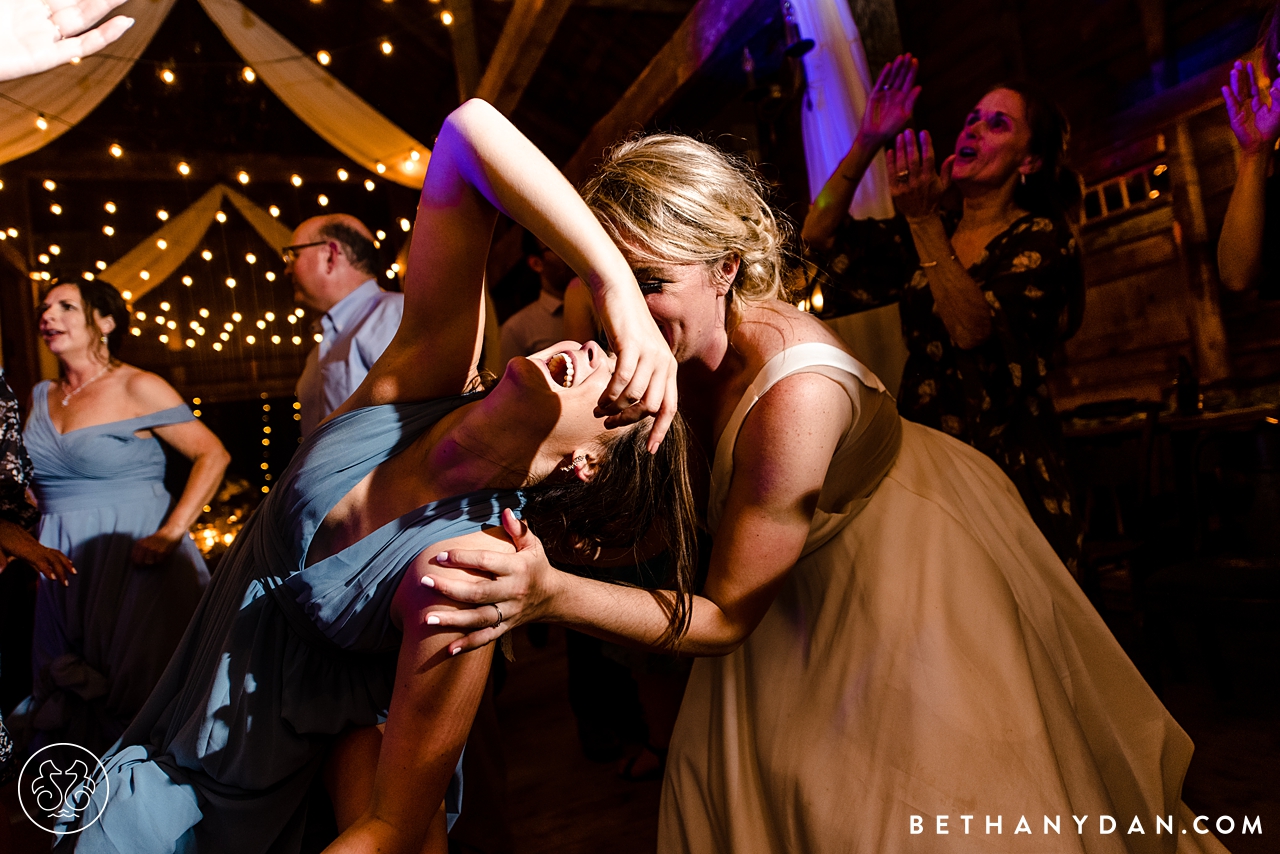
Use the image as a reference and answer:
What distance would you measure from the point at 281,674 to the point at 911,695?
33.0 inches

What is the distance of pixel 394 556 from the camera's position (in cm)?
91

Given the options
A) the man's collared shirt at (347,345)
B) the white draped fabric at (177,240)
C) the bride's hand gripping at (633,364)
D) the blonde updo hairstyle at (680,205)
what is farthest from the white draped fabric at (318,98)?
the bride's hand gripping at (633,364)

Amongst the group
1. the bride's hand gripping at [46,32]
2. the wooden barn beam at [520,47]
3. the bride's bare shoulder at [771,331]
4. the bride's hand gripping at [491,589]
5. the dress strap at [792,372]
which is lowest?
the bride's hand gripping at [491,589]

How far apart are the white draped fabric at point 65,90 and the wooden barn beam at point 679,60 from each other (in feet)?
8.60

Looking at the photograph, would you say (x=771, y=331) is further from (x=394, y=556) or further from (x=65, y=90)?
(x=65, y=90)

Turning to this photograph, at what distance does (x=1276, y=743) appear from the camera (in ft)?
6.37

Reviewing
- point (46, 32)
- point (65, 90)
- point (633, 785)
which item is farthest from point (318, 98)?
point (633, 785)

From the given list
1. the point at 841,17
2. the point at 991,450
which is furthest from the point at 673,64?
the point at 991,450

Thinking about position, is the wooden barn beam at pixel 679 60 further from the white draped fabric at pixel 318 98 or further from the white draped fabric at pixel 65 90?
the white draped fabric at pixel 65 90

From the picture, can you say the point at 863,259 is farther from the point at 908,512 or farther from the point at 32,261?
the point at 32,261

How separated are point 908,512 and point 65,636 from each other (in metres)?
2.60

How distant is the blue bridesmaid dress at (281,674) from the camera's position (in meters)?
0.90

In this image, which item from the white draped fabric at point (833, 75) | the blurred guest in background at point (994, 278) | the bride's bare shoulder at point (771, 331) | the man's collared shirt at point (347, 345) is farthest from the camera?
the white draped fabric at point (833, 75)

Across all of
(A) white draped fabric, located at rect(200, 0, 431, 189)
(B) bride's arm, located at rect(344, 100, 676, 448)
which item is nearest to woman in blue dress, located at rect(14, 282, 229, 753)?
(B) bride's arm, located at rect(344, 100, 676, 448)
